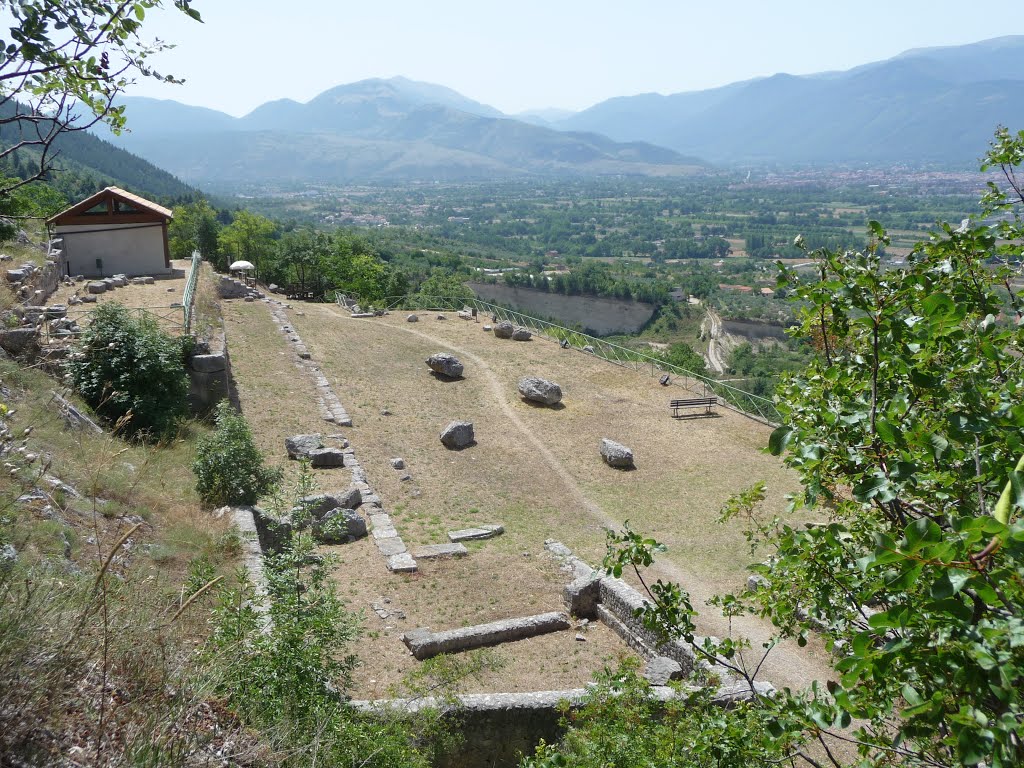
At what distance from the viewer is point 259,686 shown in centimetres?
564

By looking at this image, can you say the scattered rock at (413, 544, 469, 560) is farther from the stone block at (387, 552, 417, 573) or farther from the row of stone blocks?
the row of stone blocks

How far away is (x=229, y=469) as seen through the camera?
11867 millimetres

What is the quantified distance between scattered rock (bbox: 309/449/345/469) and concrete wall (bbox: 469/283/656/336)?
61.4 metres

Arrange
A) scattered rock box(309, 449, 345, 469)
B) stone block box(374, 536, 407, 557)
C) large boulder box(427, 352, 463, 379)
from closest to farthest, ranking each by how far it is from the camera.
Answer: stone block box(374, 536, 407, 557) → scattered rock box(309, 449, 345, 469) → large boulder box(427, 352, 463, 379)

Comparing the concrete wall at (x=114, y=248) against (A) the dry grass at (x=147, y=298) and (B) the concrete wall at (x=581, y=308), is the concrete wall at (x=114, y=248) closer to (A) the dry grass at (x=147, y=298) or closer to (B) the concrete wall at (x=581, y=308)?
(A) the dry grass at (x=147, y=298)

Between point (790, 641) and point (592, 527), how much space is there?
4.90 metres

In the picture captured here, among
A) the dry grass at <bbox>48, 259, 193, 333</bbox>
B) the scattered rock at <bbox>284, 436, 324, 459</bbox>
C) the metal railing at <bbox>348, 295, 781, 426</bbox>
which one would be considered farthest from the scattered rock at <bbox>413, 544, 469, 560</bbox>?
the metal railing at <bbox>348, 295, 781, 426</bbox>

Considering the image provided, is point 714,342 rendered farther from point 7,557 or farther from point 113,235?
point 7,557

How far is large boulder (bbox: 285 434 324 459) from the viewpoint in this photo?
1639 cm

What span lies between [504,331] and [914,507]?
88.7ft

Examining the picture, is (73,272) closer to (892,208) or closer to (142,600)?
(142,600)

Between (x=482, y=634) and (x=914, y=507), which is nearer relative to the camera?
(x=914, y=507)

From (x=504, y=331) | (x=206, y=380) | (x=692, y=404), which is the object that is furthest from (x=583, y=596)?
(x=504, y=331)

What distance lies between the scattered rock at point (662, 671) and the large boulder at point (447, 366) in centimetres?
1541
